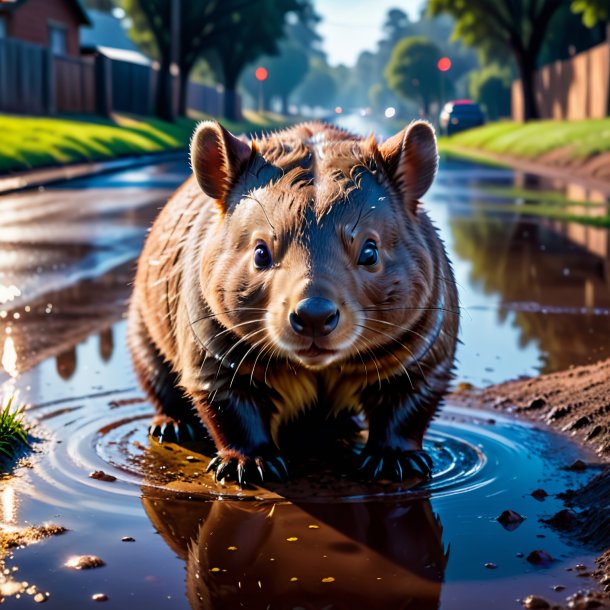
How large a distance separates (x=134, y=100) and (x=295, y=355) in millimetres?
44629

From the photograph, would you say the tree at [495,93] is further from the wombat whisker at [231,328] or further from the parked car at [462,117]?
the wombat whisker at [231,328]

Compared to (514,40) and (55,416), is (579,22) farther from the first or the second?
(55,416)

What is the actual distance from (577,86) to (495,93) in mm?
39427

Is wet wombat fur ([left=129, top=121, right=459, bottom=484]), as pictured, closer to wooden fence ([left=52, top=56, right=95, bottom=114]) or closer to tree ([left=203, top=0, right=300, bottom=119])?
wooden fence ([left=52, top=56, right=95, bottom=114])

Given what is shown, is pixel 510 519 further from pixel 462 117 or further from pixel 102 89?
pixel 462 117

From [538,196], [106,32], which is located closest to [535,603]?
[538,196]

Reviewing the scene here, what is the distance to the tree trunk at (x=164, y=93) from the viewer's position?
148 feet

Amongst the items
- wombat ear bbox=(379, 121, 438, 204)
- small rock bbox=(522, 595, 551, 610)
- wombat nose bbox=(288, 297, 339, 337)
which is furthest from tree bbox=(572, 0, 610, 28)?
small rock bbox=(522, 595, 551, 610)

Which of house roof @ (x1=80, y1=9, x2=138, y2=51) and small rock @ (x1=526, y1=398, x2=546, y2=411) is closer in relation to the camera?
small rock @ (x1=526, y1=398, x2=546, y2=411)

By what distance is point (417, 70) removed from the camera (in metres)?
101

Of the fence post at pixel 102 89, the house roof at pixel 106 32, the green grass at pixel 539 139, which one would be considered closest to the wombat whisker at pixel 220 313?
the green grass at pixel 539 139

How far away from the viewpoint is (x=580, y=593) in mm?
3627

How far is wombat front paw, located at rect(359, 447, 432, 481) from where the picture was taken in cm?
481

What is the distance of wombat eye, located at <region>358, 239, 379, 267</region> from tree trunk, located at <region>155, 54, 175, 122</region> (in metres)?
42.0
